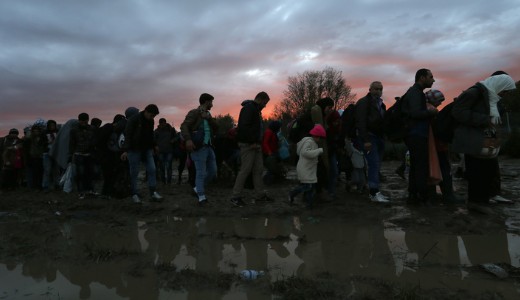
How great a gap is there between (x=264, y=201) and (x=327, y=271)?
3.32m

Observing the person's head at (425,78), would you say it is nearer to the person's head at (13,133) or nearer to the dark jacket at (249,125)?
the dark jacket at (249,125)

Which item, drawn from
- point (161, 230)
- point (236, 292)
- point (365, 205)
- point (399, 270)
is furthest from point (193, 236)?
point (365, 205)

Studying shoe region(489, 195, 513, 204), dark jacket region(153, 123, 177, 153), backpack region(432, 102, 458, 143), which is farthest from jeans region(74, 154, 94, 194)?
shoe region(489, 195, 513, 204)

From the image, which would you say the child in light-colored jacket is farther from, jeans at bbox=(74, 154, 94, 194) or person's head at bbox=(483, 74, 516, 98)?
jeans at bbox=(74, 154, 94, 194)

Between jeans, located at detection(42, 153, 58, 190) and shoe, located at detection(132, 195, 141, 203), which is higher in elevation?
jeans, located at detection(42, 153, 58, 190)

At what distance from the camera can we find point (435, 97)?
5.77 meters

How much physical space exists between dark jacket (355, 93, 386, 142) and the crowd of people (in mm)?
15

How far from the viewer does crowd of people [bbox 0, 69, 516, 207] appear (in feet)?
17.4

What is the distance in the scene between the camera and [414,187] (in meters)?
5.78

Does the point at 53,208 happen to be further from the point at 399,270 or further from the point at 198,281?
the point at 399,270

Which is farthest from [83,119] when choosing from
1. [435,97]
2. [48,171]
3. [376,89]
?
[435,97]

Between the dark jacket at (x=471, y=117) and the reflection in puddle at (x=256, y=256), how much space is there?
3.61 ft

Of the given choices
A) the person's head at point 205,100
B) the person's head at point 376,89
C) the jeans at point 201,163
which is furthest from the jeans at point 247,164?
the person's head at point 376,89

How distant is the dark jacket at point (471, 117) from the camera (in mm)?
5133
